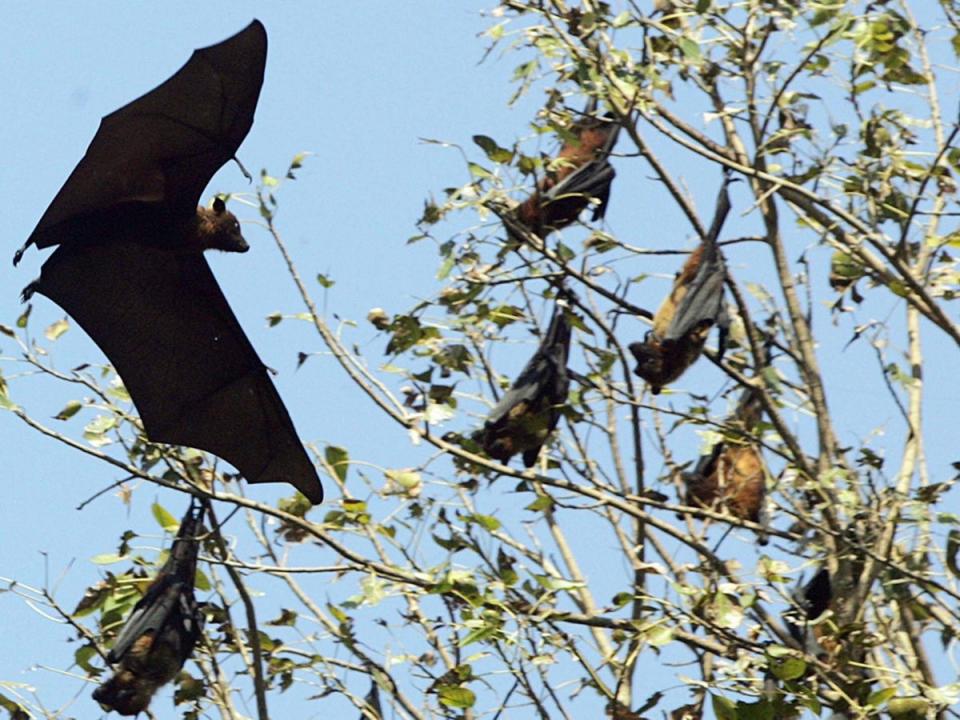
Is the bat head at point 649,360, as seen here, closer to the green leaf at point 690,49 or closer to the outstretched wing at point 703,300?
the outstretched wing at point 703,300

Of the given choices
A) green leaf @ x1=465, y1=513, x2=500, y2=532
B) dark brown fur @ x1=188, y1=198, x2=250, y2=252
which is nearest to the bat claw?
dark brown fur @ x1=188, y1=198, x2=250, y2=252

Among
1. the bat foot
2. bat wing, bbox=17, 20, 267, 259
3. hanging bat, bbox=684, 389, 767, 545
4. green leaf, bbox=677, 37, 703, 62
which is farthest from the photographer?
the bat foot

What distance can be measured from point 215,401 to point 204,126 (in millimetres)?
1761

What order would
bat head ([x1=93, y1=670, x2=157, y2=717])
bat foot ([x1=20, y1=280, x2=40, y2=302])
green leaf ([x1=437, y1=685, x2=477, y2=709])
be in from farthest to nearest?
bat foot ([x1=20, y1=280, x2=40, y2=302])
bat head ([x1=93, y1=670, x2=157, y2=717])
green leaf ([x1=437, y1=685, x2=477, y2=709])

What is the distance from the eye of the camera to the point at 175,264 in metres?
8.27

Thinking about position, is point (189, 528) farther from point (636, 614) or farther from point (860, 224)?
point (860, 224)

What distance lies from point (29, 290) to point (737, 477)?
398 cm

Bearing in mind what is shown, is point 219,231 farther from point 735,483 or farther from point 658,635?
point 658,635

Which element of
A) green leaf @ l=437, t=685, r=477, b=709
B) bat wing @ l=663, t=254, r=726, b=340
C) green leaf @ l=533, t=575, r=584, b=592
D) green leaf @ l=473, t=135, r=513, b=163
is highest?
green leaf @ l=473, t=135, r=513, b=163

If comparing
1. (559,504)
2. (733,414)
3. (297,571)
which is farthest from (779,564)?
(297,571)

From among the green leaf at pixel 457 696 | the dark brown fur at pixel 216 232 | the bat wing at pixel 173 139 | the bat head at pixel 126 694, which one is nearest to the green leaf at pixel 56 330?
the bat wing at pixel 173 139

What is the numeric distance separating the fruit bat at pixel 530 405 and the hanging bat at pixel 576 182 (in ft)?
1.46

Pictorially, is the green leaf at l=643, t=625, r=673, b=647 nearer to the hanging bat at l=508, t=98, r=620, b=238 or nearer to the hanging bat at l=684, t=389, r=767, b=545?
the hanging bat at l=684, t=389, r=767, b=545

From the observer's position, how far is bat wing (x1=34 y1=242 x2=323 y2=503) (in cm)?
786
